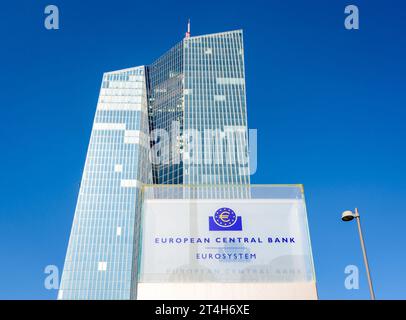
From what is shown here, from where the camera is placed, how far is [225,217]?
1889 centimetres

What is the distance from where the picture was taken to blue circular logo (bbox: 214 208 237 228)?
1875cm

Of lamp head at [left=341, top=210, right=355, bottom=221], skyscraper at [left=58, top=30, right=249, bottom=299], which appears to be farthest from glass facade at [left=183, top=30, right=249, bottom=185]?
lamp head at [left=341, top=210, right=355, bottom=221]

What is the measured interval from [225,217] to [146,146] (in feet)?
467

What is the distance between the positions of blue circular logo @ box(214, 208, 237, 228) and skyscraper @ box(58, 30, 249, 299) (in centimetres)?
11215

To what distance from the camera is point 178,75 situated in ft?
529

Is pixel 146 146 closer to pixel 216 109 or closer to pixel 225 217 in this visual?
pixel 216 109

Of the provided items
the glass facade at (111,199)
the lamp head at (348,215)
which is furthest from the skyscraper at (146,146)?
the lamp head at (348,215)

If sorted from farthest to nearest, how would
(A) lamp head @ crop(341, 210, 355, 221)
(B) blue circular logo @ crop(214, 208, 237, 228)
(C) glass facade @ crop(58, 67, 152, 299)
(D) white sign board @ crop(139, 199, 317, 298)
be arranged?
(C) glass facade @ crop(58, 67, 152, 299) → (A) lamp head @ crop(341, 210, 355, 221) → (B) blue circular logo @ crop(214, 208, 237, 228) → (D) white sign board @ crop(139, 199, 317, 298)

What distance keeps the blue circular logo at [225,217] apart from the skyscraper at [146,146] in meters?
112

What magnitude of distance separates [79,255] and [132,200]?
23.7 meters

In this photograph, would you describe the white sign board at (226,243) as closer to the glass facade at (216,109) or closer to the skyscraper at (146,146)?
the skyscraper at (146,146)

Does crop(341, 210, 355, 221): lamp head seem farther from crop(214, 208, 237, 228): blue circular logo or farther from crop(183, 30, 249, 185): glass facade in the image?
crop(183, 30, 249, 185): glass facade

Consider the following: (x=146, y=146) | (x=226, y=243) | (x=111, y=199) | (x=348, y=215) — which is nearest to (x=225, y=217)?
(x=226, y=243)
